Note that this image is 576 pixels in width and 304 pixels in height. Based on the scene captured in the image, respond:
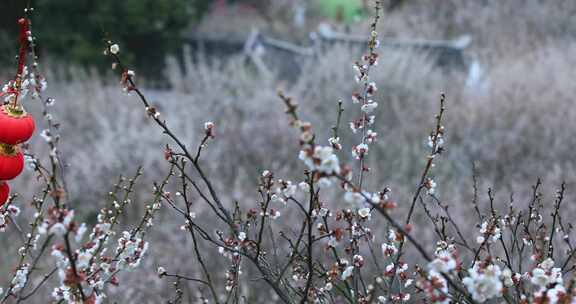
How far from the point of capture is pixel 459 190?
4391mm

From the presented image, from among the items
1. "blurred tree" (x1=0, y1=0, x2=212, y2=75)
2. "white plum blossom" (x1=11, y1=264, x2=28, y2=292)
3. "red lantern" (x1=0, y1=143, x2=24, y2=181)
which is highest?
"blurred tree" (x1=0, y1=0, x2=212, y2=75)

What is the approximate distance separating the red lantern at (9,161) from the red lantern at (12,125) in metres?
0.02

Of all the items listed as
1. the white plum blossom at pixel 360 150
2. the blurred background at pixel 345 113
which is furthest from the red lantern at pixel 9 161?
the blurred background at pixel 345 113

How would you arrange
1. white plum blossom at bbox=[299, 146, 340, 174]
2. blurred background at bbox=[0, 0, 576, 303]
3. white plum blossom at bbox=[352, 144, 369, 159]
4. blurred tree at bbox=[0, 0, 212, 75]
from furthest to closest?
1. blurred tree at bbox=[0, 0, 212, 75]
2. blurred background at bbox=[0, 0, 576, 303]
3. white plum blossom at bbox=[352, 144, 369, 159]
4. white plum blossom at bbox=[299, 146, 340, 174]

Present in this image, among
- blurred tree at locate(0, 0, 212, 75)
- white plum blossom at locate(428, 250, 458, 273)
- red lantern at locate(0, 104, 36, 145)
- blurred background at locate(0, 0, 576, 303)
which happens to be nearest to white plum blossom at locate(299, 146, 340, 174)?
white plum blossom at locate(428, 250, 458, 273)

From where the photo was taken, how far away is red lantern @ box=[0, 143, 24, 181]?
4.28ft

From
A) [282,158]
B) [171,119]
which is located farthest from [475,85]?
[171,119]

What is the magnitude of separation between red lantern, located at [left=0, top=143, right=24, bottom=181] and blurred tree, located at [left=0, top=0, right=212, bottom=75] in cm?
763

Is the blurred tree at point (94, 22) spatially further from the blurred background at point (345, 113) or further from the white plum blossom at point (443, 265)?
the white plum blossom at point (443, 265)

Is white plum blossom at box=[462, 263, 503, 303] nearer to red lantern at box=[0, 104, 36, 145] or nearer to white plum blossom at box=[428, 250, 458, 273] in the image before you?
white plum blossom at box=[428, 250, 458, 273]

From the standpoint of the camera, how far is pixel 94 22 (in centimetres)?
894

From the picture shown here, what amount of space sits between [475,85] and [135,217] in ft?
12.0

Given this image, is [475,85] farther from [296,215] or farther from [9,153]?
[9,153]

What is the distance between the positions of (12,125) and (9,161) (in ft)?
0.25
